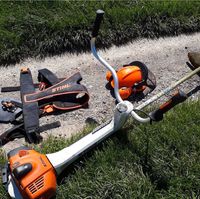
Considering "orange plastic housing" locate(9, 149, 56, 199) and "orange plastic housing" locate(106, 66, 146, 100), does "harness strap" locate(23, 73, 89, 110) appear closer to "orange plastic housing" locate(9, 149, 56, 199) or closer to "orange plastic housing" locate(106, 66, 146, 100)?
"orange plastic housing" locate(106, 66, 146, 100)

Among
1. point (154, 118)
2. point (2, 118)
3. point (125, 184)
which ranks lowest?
point (2, 118)

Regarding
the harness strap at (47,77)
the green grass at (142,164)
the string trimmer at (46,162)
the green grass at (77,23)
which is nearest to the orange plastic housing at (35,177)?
the string trimmer at (46,162)

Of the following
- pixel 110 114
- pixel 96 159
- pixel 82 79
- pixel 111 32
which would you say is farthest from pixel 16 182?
pixel 111 32

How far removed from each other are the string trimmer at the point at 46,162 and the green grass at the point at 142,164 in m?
0.16

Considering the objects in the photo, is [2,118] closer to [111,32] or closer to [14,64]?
[14,64]

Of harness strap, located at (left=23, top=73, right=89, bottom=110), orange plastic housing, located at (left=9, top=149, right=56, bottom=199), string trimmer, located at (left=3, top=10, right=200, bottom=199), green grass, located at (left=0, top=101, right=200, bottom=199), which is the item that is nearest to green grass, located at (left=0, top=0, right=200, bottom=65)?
harness strap, located at (left=23, top=73, right=89, bottom=110)

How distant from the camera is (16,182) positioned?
12.4ft

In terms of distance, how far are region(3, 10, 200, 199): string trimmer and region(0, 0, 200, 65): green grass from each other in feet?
4.81

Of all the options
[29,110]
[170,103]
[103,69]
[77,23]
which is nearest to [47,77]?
[29,110]

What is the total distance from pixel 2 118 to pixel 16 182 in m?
1.26

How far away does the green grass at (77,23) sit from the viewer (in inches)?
221

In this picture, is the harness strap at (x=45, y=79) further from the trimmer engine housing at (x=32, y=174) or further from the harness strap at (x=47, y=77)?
the trimmer engine housing at (x=32, y=174)

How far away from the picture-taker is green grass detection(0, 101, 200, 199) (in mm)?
3900

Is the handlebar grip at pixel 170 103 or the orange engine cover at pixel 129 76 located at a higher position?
the handlebar grip at pixel 170 103
